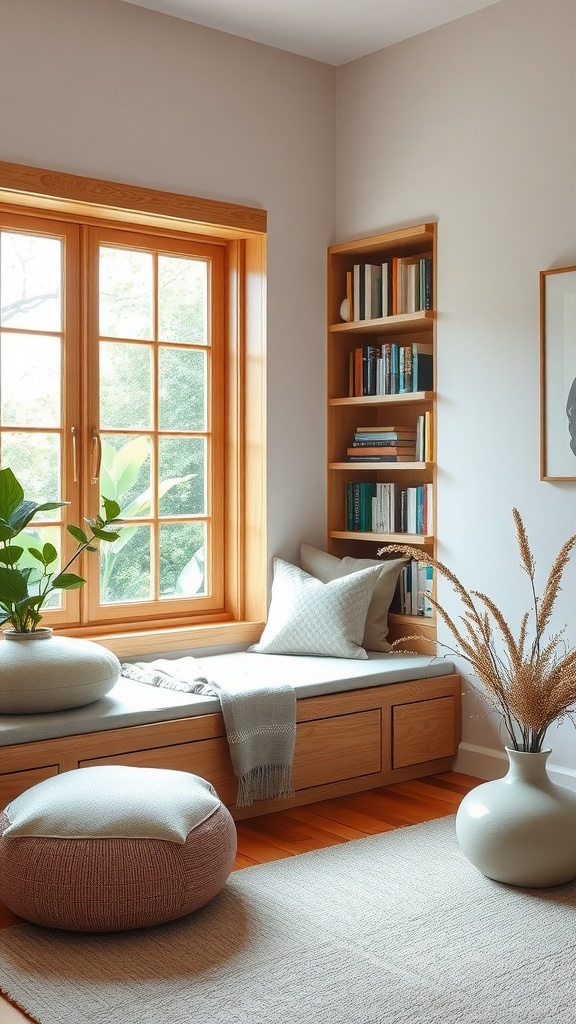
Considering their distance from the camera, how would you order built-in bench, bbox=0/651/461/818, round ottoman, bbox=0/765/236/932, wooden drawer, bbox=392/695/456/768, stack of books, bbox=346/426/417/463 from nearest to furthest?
round ottoman, bbox=0/765/236/932 → built-in bench, bbox=0/651/461/818 → wooden drawer, bbox=392/695/456/768 → stack of books, bbox=346/426/417/463

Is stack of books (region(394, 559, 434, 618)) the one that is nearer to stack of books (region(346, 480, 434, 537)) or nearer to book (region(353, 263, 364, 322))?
stack of books (region(346, 480, 434, 537))

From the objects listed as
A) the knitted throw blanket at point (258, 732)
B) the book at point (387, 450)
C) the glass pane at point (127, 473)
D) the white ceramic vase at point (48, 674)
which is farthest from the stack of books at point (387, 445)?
the white ceramic vase at point (48, 674)

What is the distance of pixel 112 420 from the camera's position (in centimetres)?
401

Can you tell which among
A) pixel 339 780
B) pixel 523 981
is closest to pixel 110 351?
pixel 339 780

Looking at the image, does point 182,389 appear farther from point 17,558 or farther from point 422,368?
point 17,558

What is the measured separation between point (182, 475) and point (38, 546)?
710 mm

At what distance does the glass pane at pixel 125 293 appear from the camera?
3.99 meters

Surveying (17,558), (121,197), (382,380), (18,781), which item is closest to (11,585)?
(17,558)

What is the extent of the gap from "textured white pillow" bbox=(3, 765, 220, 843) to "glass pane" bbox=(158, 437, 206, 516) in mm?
1536

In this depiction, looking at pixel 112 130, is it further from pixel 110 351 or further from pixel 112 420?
pixel 112 420

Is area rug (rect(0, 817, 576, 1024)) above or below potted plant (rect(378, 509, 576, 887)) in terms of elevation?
below

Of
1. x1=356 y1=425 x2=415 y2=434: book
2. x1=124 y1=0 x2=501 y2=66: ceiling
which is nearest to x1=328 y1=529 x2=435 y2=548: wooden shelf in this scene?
x1=356 y1=425 x2=415 y2=434: book

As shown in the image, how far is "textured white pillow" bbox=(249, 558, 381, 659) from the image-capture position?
3.99 meters

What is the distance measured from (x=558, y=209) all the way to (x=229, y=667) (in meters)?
1.99
